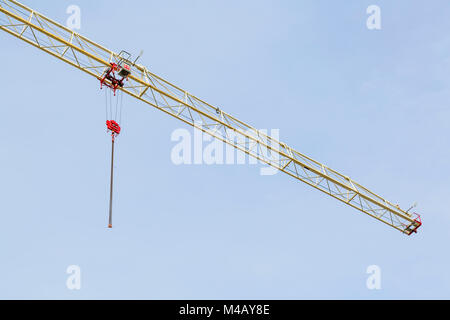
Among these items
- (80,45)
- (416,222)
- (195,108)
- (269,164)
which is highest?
(80,45)

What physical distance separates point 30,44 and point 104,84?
5.03 metres

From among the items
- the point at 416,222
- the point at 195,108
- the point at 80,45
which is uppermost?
the point at 80,45

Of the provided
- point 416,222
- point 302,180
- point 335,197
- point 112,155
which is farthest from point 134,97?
point 416,222

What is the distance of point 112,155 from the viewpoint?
37500 mm

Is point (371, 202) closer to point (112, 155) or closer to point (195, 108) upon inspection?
point (195, 108)

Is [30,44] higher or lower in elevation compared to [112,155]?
higher

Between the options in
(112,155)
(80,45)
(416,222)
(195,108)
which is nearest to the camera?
(112,155)

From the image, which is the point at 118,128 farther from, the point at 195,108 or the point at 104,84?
the point at 195,108

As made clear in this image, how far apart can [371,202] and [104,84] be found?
79.7 feet

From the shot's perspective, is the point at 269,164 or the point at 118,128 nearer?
the point at 118,128

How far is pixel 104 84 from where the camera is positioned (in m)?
40.8

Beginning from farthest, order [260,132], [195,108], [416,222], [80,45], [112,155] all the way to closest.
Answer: [416,222], [260,132], [195,108], [80,45], [112,155]

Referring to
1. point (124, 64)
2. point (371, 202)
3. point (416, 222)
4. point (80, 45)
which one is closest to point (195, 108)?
point (124, 64)

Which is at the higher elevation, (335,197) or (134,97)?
(134,97)
